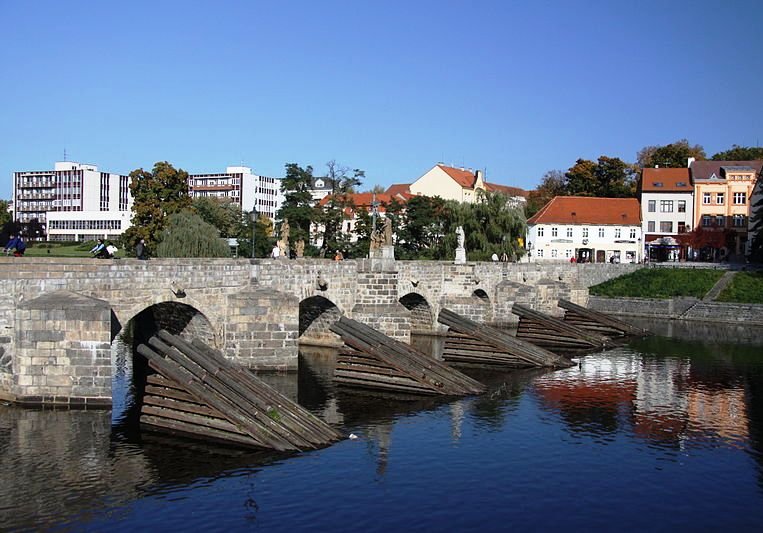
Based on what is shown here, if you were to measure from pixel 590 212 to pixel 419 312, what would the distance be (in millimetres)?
35466

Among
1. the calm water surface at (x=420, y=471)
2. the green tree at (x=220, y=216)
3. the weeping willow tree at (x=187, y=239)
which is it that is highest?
the green tree at (x=220, y=216)

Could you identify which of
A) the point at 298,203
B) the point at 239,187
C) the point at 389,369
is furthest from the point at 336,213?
the point at 239,187

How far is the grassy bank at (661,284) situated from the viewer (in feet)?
188

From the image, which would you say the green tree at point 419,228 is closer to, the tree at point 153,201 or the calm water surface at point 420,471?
the tree at point 153,201

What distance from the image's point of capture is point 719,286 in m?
56.3

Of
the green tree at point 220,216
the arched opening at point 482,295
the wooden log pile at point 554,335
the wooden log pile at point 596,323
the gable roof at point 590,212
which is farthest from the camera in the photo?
the green tree at point 220,216

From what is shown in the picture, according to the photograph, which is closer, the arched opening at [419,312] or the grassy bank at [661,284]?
the arched opening at [419,312]

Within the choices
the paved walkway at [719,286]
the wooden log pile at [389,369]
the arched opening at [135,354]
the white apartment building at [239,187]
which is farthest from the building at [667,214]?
the white apartment building at [239,187]

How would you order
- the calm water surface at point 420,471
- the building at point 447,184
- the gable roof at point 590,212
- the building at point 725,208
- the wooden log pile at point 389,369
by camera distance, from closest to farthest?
1. the calm water surface at point 420,471
2. the wooden log pile at point 389,369
3. the building at point 725,208
4. the gable roof at point 590,212
5. the building at point 447,184

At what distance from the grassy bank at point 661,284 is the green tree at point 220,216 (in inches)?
1349

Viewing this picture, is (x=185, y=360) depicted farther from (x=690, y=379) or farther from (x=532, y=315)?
(x=532, y=315)

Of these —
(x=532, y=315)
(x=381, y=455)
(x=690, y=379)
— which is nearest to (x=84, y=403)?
(x=381, y=455)

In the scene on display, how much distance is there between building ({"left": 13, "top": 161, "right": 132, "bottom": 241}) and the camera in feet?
346

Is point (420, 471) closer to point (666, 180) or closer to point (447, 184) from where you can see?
point (666, 180)
